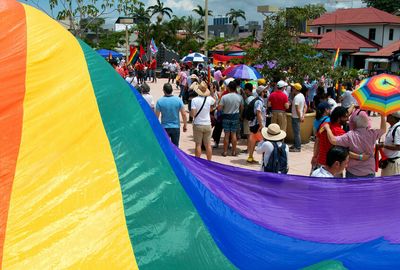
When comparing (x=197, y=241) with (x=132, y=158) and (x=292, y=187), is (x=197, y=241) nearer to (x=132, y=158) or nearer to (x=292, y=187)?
(x=132, y=158)

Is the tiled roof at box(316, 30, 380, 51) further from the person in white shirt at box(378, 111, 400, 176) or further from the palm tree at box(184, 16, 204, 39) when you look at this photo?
the person in white shirt at box(378, 111, 400, 176)

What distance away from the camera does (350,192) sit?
449 cm

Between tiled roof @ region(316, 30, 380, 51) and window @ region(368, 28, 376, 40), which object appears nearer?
tiled roof @ region(316, 30, 380, 51)

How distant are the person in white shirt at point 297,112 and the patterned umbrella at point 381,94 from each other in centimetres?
330

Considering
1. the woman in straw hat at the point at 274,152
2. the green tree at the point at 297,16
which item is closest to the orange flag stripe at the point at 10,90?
the woman in straw hat at the point at 274,152

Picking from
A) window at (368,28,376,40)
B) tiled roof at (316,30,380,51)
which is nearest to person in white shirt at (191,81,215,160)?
tiled roof at (316,30,380,51)

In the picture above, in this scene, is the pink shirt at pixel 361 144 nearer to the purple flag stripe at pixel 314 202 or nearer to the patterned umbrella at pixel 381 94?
the patterned umbrella at pixel 381 94

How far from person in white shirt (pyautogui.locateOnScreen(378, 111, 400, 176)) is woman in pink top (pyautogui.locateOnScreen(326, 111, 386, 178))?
0.68 ft

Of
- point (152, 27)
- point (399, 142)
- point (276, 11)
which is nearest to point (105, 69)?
point (399, 142)

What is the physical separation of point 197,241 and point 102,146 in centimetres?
95

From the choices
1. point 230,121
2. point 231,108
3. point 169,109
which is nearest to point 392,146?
point 169,109

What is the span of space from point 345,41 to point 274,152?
48466 millimetres

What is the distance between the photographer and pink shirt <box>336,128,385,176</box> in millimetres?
5258

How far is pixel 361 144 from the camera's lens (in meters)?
5.25
